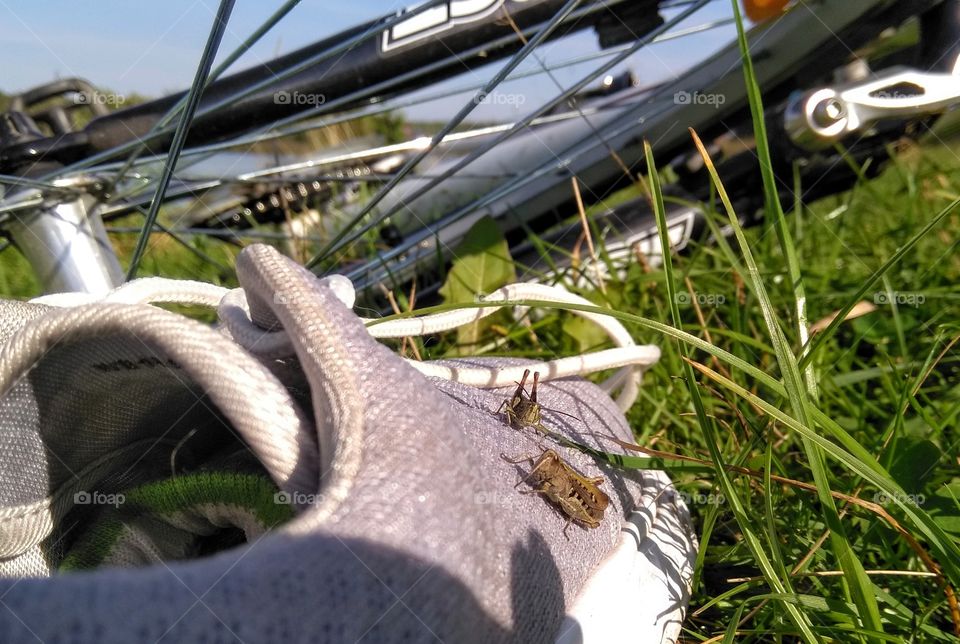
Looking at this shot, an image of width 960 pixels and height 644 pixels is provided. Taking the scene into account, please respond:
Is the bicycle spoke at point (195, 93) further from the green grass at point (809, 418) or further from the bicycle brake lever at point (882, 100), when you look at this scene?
the bicycle brake lever at point (882, 100)

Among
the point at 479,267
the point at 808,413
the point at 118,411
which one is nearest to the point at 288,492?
the point at 118,411

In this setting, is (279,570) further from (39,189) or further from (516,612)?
(39,189)

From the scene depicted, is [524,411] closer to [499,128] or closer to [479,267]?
[479,267]

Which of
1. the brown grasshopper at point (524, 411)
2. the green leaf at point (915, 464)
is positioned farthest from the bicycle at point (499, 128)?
the green leaf at point (915, 464)

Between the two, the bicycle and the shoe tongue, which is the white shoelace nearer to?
the shoe tongue

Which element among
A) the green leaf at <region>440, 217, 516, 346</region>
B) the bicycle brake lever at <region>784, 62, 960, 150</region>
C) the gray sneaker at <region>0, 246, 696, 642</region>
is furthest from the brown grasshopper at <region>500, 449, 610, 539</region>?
the bicycle brake lever at <region>784, 62, 960, 150</region>

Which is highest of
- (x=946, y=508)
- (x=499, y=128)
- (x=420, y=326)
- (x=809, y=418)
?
(x=499, y=128)

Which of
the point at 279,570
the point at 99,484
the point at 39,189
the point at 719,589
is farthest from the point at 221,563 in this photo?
the point at 39,189
